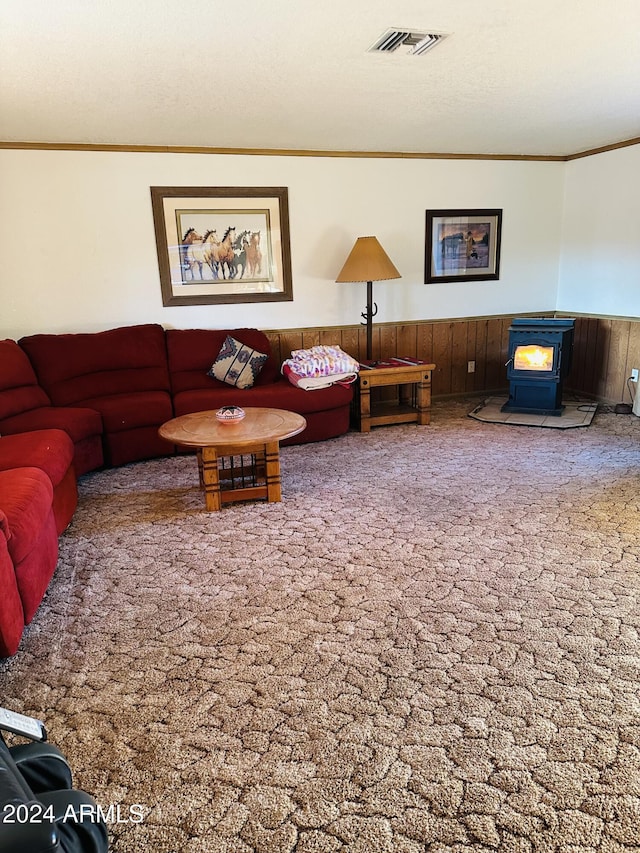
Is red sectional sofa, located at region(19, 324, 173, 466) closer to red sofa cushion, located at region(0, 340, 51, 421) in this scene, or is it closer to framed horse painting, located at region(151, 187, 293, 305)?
red sofa cushion, located at region(0, 340, 51, 421)

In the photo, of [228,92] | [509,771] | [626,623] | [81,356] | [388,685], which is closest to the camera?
[509,771]

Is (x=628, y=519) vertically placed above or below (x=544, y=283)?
below

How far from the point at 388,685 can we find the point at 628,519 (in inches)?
75.2

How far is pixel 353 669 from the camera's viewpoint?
195cm

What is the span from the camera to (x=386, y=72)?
310 centimetres

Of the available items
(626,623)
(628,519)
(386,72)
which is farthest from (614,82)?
(626,623)

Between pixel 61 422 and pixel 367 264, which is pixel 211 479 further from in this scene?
pixel 367 264

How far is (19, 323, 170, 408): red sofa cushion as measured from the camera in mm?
4309

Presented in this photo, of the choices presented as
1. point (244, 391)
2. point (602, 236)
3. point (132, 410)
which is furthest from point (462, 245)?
point (132, 410)

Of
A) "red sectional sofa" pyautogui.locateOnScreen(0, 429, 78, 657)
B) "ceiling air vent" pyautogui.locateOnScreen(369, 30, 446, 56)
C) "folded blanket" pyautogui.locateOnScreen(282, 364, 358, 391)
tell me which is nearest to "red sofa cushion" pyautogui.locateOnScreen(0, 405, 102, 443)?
"red sectional sofa" pyautogui.locateOnScreen(0, 429, 78, 657)

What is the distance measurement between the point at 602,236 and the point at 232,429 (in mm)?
4299

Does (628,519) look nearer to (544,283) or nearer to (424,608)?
(424,608)

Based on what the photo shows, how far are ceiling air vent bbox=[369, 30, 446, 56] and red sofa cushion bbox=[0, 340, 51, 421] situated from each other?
3.15m

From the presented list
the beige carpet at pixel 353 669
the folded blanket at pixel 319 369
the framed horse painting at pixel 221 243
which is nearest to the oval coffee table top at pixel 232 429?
the beige carpet at pixel 353 669
